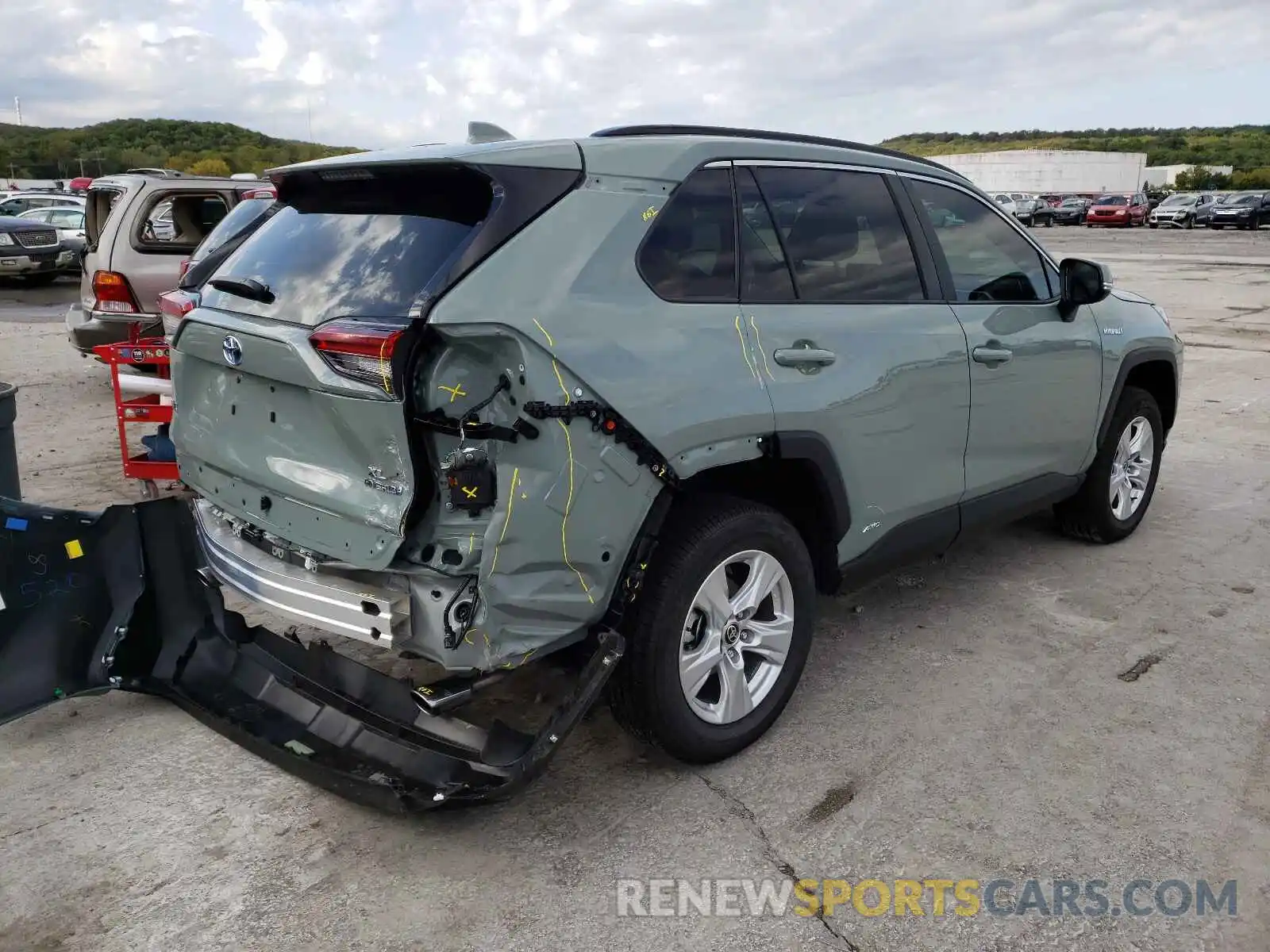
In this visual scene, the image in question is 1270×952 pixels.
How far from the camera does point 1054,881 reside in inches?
108

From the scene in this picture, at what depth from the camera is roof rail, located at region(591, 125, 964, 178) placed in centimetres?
317

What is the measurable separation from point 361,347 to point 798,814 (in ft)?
6.16

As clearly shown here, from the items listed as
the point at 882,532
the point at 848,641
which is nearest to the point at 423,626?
the point at 882,532

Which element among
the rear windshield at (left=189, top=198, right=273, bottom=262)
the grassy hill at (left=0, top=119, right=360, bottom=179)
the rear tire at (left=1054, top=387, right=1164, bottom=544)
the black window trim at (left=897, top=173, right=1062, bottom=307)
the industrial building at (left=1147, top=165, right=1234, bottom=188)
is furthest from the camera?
the industrial building at (left=1147, top=165, right=1234, bottom=188)

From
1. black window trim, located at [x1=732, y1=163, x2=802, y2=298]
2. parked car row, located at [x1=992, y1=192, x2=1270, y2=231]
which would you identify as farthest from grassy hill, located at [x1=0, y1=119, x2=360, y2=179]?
black window trim, located at [x1=732, y1=163, x2=802, y2=298]

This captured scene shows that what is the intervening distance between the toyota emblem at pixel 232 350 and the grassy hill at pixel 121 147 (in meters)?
68.1

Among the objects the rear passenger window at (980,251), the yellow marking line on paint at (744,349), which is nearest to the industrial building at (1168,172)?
the rear passenger window at (980,251)

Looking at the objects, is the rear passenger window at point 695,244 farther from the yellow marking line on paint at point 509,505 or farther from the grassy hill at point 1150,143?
the grassy hill at point 1150,143

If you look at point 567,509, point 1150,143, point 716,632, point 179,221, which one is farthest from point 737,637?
point 1150,143

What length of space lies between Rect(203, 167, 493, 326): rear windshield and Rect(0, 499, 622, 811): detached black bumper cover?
1.02m

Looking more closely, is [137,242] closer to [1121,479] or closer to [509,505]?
[509,505]

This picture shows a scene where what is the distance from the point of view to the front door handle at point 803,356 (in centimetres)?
317

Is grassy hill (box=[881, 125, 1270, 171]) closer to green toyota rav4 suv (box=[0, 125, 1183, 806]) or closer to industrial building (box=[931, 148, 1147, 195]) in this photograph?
industrial building (box=[931, 148, 1147, 195])

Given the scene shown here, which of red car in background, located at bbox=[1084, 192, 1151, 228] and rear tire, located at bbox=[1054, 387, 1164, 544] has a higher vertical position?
red car in background, located at bbox=[1084, 192, 1151, 228]
